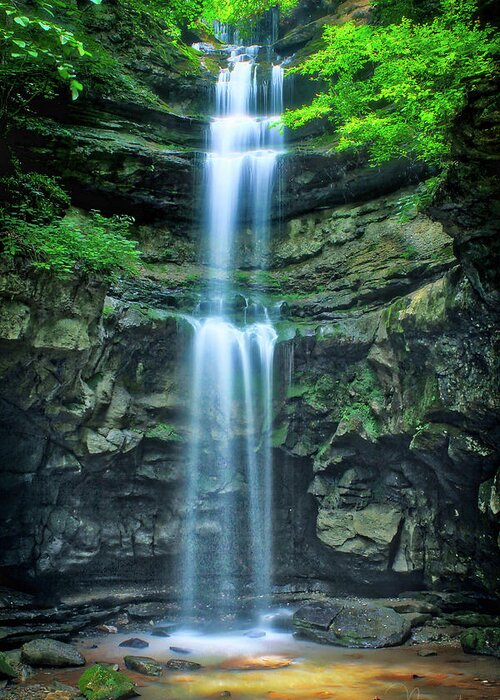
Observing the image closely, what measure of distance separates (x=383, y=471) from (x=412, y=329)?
3.61 m

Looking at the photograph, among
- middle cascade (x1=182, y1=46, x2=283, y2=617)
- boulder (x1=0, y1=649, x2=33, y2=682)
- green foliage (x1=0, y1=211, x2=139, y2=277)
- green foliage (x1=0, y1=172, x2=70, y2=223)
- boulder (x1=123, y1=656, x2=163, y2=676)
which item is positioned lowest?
boulder (x1=123, y1=656, x2=163, y2=676)

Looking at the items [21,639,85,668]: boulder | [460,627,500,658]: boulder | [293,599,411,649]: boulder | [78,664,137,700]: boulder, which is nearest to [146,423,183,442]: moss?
[293,599,411,649]: boulder

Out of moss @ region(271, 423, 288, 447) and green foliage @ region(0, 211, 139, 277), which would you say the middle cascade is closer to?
moss @ region(271, 423, 288, 447)

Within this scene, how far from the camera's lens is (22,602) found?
1064cm

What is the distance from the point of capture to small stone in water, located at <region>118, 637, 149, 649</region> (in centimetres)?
973

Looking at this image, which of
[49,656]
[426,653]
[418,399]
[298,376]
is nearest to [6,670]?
[49,656]

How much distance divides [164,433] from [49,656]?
5.23 meters

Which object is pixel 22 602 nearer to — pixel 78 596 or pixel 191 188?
pixel 78 596

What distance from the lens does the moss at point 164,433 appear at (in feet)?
41.3

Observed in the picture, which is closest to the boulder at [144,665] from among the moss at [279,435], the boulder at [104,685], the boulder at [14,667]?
the boulder at [104,685]

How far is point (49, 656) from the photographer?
845 cm

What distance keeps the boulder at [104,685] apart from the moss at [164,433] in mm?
5741

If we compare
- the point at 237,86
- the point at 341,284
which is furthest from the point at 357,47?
the point at 237,86

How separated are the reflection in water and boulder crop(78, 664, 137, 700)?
31cm
